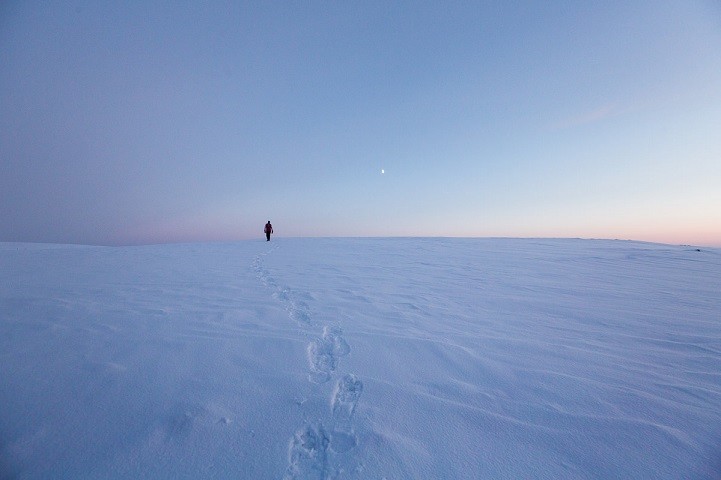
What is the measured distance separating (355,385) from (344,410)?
1.28 ft

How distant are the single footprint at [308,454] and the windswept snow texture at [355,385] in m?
0.01

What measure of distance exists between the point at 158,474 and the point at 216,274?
685cm

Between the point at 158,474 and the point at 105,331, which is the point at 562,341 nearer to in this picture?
the point at 158,474

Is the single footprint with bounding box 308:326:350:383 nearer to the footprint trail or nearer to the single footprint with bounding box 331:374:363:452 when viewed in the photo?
the footprint trail

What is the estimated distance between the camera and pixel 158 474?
209cm

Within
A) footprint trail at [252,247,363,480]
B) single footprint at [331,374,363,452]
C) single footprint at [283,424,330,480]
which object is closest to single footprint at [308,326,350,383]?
footprint trail at [252,247,363,480]

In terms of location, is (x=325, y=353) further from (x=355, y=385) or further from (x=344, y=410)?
(x=344, y=410)

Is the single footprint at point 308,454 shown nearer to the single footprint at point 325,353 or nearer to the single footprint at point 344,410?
the single footprint at point 344,410

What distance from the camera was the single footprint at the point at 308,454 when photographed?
2.09m

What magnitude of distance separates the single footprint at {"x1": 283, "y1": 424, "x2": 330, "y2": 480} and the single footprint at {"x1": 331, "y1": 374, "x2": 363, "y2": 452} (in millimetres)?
99

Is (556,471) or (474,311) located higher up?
(474,311)

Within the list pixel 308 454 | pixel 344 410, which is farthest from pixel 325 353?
pixel 308 454

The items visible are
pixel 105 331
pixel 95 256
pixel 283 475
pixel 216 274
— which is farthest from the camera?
pixel 95 256

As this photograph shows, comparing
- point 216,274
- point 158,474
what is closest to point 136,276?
point 216,274
